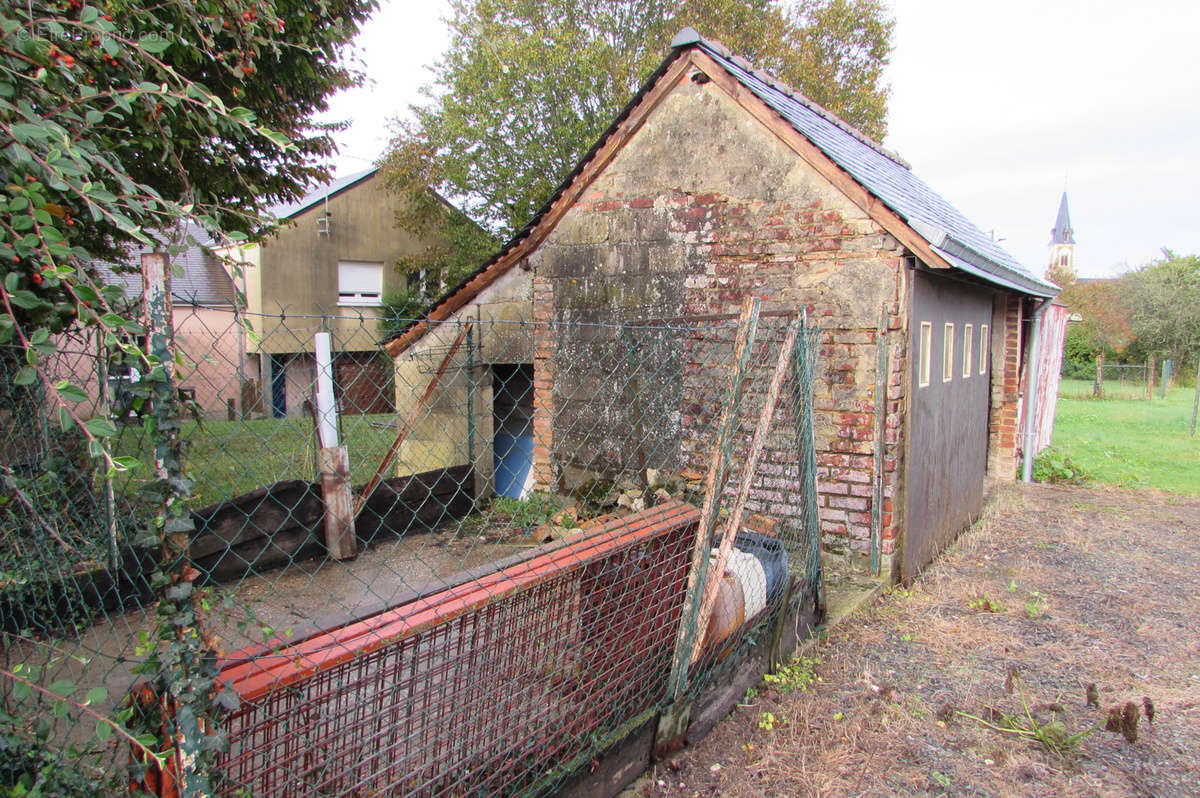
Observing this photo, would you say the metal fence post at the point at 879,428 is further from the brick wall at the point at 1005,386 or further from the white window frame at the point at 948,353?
the brick wall at the point at 1005,386

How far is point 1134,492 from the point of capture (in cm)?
983

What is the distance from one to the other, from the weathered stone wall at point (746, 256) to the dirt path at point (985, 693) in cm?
104

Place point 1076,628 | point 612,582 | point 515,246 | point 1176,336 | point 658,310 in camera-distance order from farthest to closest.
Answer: point 1176,336 < point 515,246 < point 658,310 < point 1076,628 < point 612,582

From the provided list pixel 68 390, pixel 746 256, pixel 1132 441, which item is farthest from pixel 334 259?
pixel 68 390

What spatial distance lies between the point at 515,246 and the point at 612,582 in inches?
205

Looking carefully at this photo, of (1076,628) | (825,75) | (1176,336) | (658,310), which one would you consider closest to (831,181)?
(658,310)

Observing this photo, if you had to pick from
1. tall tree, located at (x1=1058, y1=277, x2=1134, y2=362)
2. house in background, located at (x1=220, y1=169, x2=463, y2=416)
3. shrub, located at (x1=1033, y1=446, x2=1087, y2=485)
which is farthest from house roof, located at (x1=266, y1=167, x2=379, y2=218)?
tall tree, located at (x1=1058, y1=277, x2=1134, y2=362)

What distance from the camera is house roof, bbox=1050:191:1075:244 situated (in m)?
86.7

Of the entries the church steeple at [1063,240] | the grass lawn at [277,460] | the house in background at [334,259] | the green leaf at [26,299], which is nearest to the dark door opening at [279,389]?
the grass lawn at [277,460]

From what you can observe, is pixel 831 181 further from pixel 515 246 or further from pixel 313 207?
pixel 313 207

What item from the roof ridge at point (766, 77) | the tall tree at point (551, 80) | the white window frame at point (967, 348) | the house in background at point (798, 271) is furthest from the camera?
Answer: the tall tree at point (551, 80)

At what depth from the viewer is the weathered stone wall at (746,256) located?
5.68 meters

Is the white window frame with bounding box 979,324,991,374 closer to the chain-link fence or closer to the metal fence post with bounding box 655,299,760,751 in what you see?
the chain-link fence

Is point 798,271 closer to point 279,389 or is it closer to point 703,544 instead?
point 703,544
